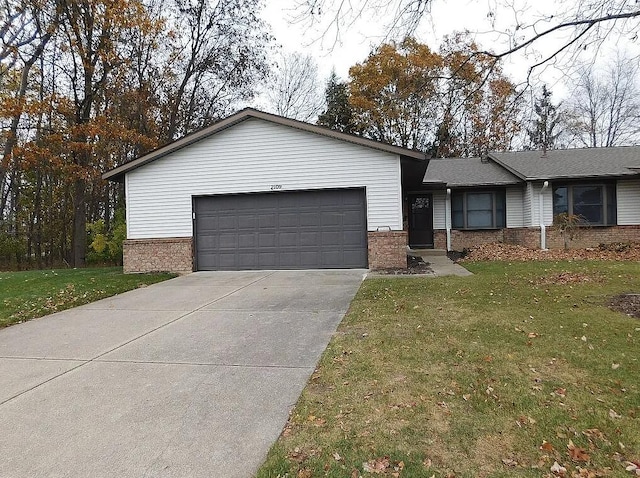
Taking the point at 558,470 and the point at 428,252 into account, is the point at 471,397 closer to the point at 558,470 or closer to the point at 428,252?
the point at 558,470

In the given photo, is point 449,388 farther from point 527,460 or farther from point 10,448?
point 10,448

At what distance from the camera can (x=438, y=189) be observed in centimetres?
1709

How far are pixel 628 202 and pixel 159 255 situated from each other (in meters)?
17.1

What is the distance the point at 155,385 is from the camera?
3.67m

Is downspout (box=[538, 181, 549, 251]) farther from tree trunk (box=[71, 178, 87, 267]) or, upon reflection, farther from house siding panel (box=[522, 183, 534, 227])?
tree trunk (box=[71, 178, 87, 267])

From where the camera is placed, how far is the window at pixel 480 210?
55.6 feet

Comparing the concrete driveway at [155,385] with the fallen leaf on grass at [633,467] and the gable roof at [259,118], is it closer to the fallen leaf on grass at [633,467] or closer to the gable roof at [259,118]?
the fallen leaf on grass at [633,467]

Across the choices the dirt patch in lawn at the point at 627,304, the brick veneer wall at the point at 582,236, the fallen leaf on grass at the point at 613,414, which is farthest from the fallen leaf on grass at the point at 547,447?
the brick veneer wall at the point at 582,236

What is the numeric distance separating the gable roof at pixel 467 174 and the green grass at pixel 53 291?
11.7 meters

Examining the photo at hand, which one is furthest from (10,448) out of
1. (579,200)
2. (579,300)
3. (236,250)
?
(579,200)

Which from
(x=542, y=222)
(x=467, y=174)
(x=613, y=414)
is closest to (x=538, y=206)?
(x=542, y=222)

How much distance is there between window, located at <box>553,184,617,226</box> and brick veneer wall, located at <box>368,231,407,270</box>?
8.40 m

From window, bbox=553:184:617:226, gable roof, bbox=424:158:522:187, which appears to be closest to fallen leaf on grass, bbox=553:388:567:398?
gable roof, bbox=424:158:522:187

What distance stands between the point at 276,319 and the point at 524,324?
3.36 m
